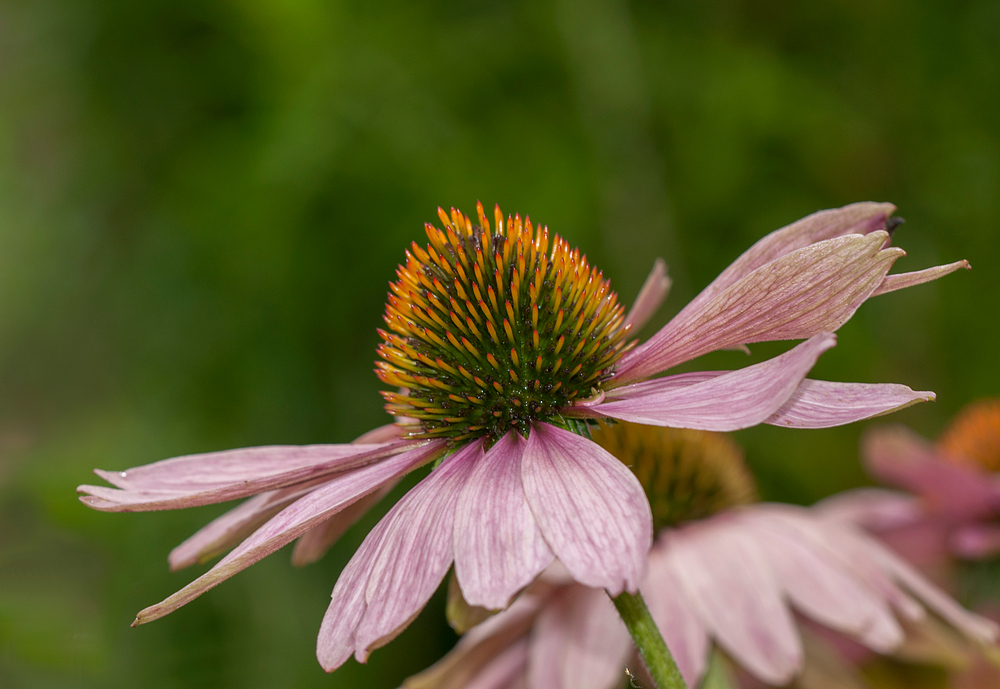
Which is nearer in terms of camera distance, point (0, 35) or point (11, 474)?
point (11, 474)

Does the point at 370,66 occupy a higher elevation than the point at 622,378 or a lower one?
higher

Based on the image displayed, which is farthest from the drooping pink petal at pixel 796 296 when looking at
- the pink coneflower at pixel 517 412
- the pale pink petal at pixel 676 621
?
the pale pink petal at pixel 676 621

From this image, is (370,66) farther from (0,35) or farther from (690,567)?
(690,567)

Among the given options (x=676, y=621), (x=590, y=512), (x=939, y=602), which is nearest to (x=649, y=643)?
(x=590, y=512)

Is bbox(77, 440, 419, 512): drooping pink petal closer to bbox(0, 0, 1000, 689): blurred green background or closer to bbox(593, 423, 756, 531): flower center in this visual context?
bbox(593, 423, 756, 531): flower center

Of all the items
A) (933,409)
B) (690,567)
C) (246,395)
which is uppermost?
(246,395)

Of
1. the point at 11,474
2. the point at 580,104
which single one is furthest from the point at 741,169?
the point at 11,474

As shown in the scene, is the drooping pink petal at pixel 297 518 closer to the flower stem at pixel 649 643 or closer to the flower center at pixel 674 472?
the flower stem at pixel 649 643
